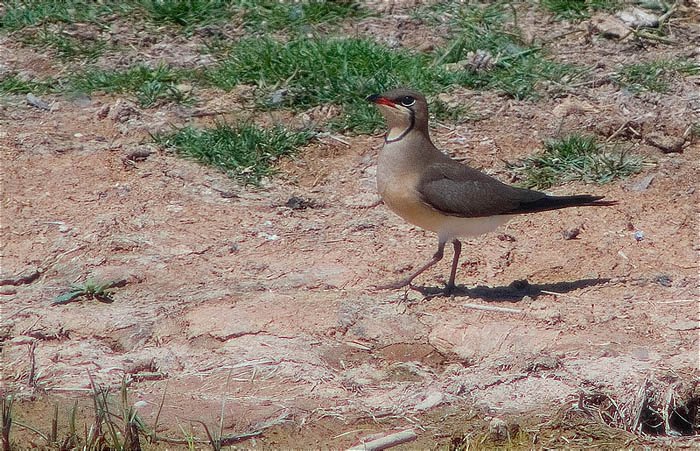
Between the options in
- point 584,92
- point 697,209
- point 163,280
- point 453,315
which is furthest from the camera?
point 584,92

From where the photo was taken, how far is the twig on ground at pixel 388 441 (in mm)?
5141

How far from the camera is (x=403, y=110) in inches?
264

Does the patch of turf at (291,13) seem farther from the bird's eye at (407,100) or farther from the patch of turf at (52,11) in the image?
the bird's eye at (407,100)

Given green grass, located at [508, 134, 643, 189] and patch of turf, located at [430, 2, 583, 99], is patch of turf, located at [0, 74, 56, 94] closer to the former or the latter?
patch of turf, located at [430, 2, 583, 99]

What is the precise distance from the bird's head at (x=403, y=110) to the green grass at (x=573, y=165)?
1.37 m

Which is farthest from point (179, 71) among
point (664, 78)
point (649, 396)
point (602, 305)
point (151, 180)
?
point (649, 396)

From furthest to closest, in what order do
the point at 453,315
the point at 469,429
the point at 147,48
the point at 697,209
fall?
the point at 147,48, the point at 697,209, the point at 453,315, the point at 469,429

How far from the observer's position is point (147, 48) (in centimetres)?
960

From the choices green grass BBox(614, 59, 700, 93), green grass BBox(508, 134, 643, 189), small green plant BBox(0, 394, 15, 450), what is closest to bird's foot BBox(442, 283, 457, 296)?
green grass BBox(508, 134, 643, 189)

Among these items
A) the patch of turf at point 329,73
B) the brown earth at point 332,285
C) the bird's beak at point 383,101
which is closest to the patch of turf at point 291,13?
the patch of turf at point 329,73

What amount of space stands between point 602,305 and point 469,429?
130cm

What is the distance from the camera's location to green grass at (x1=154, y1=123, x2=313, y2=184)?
802 cm

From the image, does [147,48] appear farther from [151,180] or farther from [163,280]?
[163,280]

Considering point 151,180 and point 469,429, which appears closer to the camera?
point 469,429
